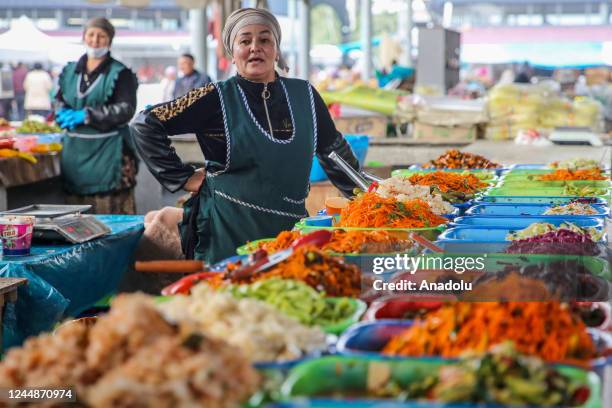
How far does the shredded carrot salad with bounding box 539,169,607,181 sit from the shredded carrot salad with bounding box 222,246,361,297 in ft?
7.77

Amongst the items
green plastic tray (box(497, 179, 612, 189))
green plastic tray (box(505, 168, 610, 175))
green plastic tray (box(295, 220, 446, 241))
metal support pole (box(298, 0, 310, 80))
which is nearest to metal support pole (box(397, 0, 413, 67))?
metal support pole (box(298, 0, 310, 80))

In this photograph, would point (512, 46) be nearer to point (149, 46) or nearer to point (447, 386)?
point (149, 46)

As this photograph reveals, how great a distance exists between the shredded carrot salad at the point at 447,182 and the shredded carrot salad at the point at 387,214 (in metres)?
0.65

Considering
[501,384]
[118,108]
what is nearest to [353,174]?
[501,384]

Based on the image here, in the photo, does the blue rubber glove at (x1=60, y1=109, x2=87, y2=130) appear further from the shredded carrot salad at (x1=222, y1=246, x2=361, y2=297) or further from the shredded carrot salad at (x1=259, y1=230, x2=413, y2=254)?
the shredded carrot salad at (x1=222, y1=246, x2=361, y2=297)

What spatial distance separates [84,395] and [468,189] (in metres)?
2.72

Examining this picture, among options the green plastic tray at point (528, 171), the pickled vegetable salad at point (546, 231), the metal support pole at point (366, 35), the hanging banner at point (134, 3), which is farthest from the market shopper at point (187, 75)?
the metal support pole at point (366, 35)

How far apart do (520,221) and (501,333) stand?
164 cm

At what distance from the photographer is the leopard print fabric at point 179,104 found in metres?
3.71

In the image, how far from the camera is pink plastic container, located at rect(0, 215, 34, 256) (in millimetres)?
3926

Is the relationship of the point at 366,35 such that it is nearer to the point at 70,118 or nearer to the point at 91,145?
the point at 91,145

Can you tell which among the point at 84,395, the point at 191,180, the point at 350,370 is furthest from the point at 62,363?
the point at 191,180

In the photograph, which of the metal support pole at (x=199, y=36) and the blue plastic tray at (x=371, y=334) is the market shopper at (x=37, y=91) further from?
the blue plastic tray at (x=371, y=334)

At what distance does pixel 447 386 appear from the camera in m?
1.49
